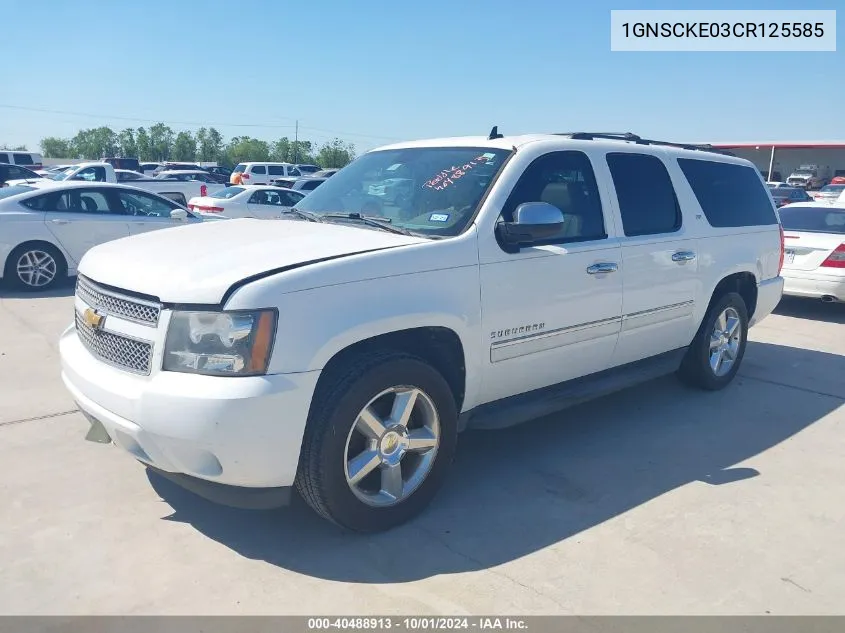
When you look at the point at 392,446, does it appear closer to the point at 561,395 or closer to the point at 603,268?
the point at 561,395

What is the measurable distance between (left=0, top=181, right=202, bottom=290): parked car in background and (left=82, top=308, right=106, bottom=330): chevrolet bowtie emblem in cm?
672

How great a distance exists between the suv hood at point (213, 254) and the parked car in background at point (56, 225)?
6.41m

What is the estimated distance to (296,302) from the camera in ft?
10.1

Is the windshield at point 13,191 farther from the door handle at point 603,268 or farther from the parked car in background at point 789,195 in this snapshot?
the parked car in background at point 789,195

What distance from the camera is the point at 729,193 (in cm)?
589

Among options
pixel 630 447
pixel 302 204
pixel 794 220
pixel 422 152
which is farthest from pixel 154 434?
pixel 794 220

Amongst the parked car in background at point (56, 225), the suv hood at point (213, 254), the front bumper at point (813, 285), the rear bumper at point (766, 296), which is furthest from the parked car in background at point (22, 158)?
the rear bumper at point (766, 296)

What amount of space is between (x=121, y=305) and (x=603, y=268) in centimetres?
275

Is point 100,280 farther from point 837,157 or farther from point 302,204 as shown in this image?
point 837,157

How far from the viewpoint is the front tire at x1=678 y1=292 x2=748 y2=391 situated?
18.6ft

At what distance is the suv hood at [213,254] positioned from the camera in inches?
123

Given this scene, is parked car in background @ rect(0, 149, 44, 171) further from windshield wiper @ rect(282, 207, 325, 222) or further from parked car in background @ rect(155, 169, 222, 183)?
windshield wiper @ rect(282, 207, 325, 222)
